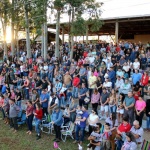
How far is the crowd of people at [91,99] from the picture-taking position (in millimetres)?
7766

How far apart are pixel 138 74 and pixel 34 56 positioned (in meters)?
12.3

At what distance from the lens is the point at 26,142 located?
9.44 m

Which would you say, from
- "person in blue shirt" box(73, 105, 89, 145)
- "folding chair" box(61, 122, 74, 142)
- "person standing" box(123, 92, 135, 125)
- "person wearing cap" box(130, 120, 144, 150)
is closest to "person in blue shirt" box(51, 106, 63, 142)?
"folding chair" box(61, 122, 74, 142)

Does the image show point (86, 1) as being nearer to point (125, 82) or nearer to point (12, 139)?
point (125, 82)

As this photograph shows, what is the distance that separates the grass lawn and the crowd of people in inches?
10.2

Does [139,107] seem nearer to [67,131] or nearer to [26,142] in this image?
[67,131]

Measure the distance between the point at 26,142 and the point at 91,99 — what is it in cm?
313

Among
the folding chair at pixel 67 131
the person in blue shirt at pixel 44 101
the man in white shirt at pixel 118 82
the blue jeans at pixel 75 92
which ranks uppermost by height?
the man in white shirt at pixel 118 82

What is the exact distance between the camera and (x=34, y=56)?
2144 cm

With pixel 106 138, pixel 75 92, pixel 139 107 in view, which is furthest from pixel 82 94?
pixel 106 138

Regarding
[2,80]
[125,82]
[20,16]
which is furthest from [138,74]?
[20,16]

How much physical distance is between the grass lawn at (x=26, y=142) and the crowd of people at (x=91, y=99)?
26cm

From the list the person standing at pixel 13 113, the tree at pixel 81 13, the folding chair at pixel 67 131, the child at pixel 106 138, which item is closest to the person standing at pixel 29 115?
the person standing at pixel 13 113

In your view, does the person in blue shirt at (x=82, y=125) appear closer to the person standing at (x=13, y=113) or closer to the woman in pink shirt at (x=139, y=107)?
the woman in pink shirt at (x=139, y=107)
